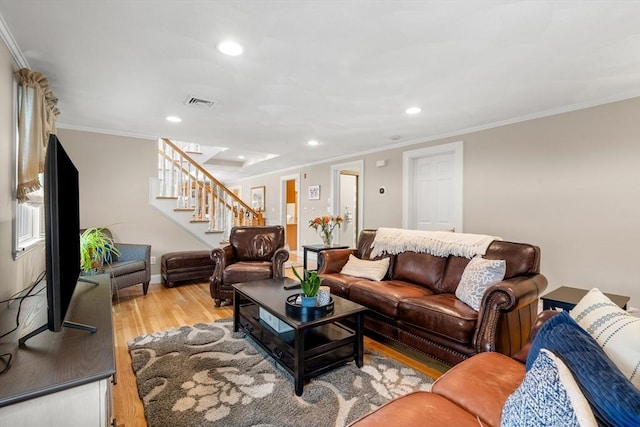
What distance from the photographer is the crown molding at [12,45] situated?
1.83m

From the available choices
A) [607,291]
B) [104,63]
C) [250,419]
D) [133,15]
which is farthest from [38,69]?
[607,291]

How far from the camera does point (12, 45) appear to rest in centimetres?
201

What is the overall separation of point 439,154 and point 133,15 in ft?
12.9

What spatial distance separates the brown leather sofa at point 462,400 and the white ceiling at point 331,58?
1.84m

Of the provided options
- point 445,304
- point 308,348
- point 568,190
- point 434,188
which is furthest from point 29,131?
point 568,190

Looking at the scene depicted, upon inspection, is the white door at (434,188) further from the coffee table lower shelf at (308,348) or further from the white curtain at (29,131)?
the white curtain at (29,131)

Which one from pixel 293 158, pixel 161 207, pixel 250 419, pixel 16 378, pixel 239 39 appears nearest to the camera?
pixel 16 378

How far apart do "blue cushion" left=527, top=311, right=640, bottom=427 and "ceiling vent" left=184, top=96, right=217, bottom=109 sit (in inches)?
127

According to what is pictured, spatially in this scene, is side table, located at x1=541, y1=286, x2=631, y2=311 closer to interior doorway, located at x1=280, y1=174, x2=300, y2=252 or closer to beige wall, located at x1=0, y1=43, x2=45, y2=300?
beige wall, located at x1=0, y1=43, x2=45, y2=300

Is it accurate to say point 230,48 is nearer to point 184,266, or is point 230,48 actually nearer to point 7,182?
point 7,182

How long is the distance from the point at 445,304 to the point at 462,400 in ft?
3.77

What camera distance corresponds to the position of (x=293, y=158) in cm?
627

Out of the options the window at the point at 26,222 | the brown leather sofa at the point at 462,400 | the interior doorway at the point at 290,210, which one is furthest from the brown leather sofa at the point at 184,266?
the brown leather sofa at the point at 462,400

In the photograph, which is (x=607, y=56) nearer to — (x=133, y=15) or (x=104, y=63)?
(x=133, y=15)
